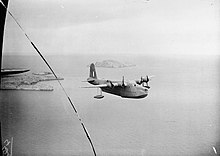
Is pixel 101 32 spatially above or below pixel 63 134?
above

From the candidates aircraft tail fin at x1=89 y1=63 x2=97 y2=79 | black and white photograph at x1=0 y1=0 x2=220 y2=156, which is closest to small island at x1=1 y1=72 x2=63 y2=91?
black and white photograph at x1=0 y1=0 x2=220 y2=156

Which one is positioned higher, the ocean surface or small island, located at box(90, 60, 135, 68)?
small island, located at box(90, 60, 135, 68)

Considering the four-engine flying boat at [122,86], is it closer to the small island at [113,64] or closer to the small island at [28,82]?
the small island at [113,64]

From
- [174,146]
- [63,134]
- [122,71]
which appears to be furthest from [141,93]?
[63,134]

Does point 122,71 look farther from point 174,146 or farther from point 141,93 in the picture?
point 174,146

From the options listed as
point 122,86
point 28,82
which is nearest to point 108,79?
point 122,86

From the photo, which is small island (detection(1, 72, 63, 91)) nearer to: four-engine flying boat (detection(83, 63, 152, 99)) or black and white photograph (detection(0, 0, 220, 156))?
black and white photograph (detection(0, 0, 220, 156))

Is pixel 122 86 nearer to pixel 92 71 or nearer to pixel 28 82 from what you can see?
pixel 92 71
